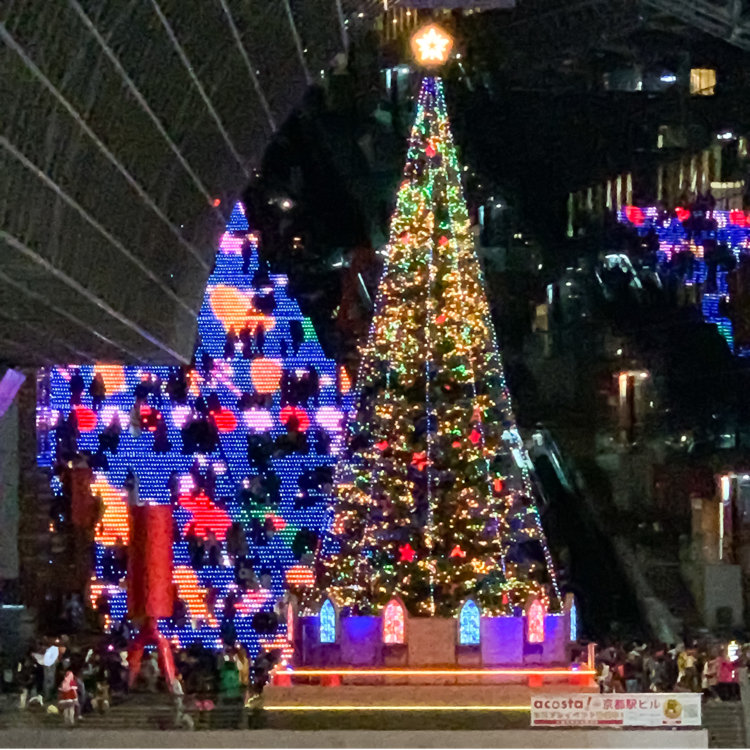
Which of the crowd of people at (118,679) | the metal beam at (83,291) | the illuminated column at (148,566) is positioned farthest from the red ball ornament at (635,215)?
the metal beam at (83,291)

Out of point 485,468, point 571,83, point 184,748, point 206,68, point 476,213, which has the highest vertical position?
point 571,83

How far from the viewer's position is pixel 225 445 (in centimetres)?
2662

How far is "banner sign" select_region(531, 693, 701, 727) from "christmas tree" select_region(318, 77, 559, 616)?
8.91ft

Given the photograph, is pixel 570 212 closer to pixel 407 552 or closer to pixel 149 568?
pixel 407 552

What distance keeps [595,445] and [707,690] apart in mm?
7927

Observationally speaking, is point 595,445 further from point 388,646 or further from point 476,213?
point 388,646

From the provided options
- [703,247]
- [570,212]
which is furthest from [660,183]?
[570,212]

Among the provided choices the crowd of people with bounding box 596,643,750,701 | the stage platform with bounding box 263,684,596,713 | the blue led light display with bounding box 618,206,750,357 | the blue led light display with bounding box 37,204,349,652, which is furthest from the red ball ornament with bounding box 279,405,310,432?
the stage platform with bounding box 263,684,596,713

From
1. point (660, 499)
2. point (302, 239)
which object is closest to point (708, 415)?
point (660, 499)

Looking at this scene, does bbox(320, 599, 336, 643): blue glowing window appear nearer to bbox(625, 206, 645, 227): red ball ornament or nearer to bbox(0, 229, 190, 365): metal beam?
bbox(0, 229, 190, 365): metal beam

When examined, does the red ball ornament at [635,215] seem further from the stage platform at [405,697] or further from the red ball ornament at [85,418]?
the stage platform at [405,697]

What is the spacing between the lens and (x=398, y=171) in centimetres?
2741

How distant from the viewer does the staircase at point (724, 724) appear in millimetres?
18109

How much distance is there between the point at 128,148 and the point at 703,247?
17.5 m
